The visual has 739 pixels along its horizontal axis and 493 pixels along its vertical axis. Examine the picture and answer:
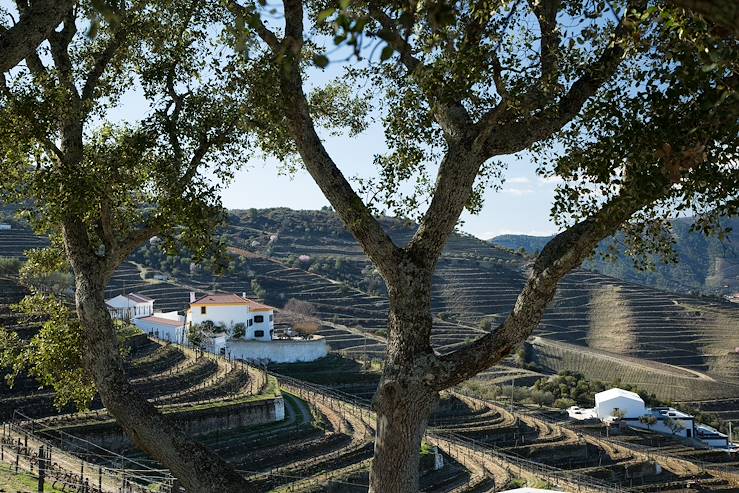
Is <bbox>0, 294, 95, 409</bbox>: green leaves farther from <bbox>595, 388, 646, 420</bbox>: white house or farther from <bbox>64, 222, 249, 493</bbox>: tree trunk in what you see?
<bbox>595, 388, 646, 420</bbox>: white house

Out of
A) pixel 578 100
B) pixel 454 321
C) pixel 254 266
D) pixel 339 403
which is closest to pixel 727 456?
pixel 339 403

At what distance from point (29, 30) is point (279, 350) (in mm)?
41084

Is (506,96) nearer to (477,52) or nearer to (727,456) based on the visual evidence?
(477,52)

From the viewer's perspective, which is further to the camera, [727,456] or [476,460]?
[727,456]

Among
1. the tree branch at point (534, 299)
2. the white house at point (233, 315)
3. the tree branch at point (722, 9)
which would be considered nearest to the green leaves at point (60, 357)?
the tree branch at point (534, 299)

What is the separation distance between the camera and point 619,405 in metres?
46.2

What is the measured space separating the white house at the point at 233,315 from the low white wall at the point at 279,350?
169 cm

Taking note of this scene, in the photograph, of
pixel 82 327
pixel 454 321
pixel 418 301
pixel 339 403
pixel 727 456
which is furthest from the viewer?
pixel 454 321

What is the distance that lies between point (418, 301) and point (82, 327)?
8.30ft

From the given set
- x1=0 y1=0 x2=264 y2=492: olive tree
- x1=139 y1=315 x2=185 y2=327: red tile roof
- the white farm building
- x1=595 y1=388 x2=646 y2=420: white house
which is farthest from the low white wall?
x1=0 y1=0 x2=264 y2=492: olive tree

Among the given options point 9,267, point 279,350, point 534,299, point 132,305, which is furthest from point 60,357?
point 132,305

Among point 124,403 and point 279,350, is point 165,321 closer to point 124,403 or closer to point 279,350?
point 279,350

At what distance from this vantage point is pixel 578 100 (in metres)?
4.74

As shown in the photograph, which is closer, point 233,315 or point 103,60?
point 103,60
